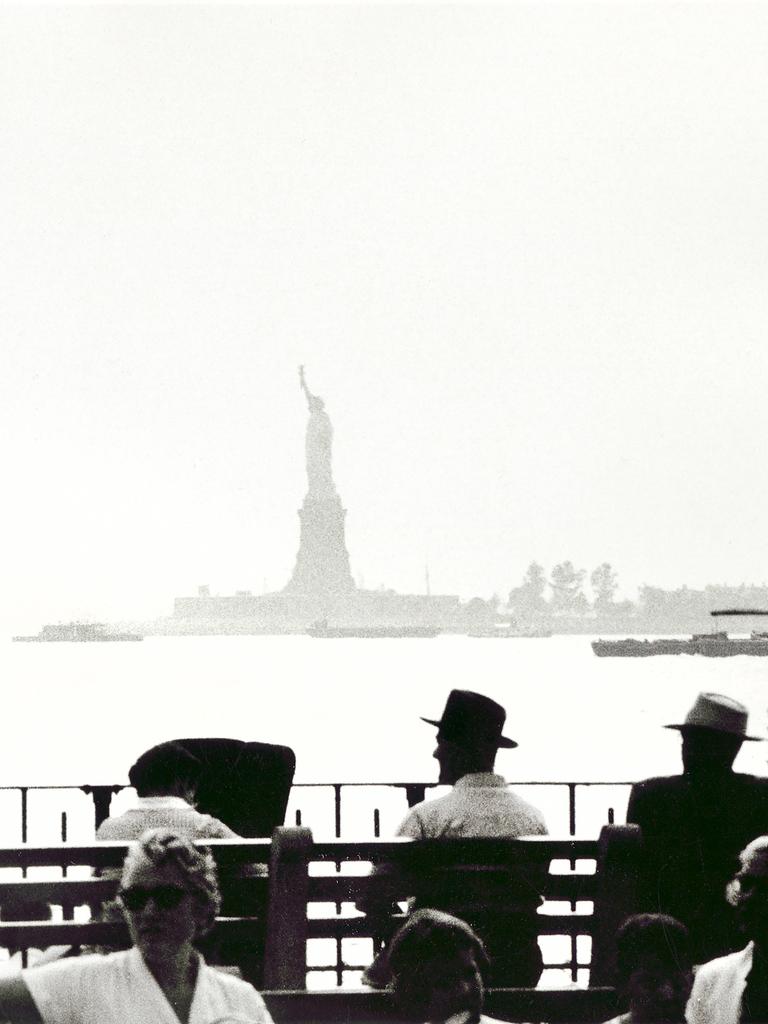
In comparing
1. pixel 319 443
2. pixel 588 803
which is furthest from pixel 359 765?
pixel 319 443

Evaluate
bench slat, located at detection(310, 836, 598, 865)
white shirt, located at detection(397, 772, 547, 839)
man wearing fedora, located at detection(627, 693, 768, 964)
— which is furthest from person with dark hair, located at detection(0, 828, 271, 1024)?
man wearing fedora, located at detection(627, 693, 768, 964)

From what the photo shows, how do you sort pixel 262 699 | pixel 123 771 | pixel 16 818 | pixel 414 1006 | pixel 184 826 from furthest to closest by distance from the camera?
→ pixel 262 699 < pixel 123 771 < pixel 16 818 < pixel 184 826 < pixel 414 1006

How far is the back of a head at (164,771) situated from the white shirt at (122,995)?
2.42m

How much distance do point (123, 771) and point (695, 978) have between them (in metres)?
45.0

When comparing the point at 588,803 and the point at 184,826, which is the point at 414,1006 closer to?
the point at 184,826

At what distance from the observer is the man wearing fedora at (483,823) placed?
560cm

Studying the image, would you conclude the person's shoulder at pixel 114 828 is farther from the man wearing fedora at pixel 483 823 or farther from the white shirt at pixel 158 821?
the man wearing fedora at pixel 483 823

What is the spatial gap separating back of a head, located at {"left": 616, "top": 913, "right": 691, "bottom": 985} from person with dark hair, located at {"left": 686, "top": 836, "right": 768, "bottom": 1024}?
0.29ft

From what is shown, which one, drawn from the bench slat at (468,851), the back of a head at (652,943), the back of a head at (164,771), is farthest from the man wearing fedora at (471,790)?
the back of a head at (652,943)

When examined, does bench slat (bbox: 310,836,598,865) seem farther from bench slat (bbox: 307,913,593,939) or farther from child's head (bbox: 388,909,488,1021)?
child's head (bbox: 388,909,488,1021)

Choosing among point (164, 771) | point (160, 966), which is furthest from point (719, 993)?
point (164, 771)

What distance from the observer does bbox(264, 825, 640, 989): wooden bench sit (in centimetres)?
550

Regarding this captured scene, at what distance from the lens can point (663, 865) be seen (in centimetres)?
585

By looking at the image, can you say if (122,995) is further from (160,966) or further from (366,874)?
(366,874)
